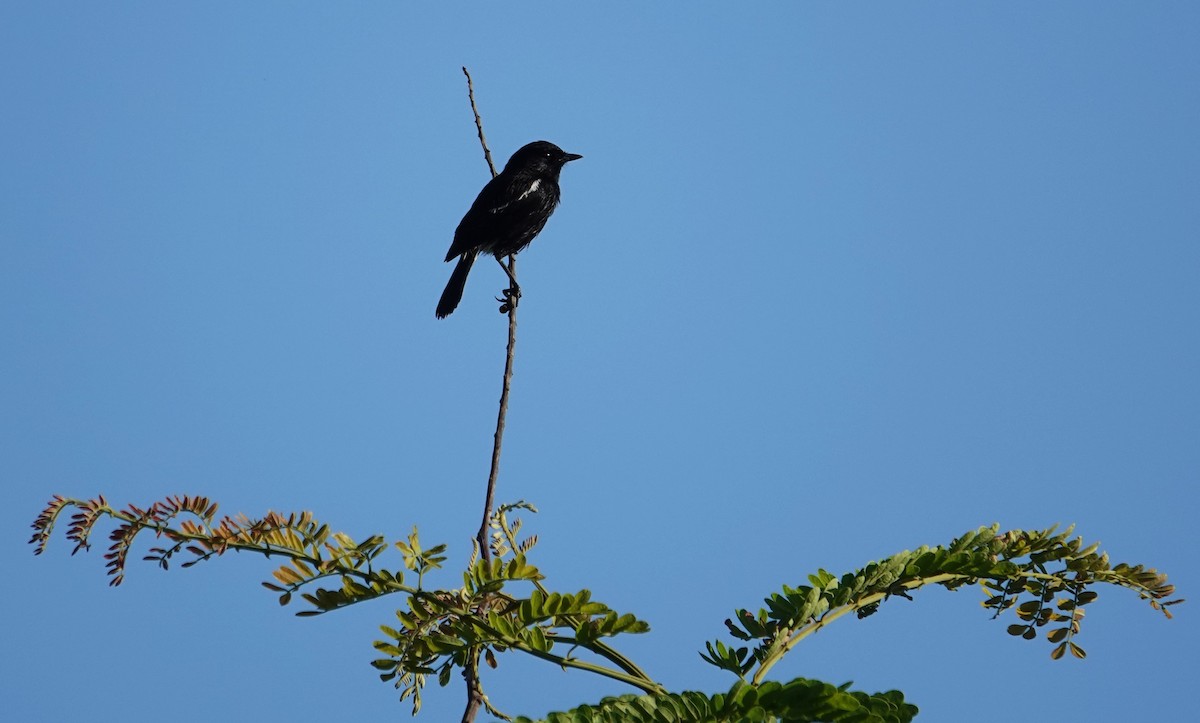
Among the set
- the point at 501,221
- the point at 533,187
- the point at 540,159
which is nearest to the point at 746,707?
the point at 501,221

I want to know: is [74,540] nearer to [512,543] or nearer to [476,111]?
[512,543]

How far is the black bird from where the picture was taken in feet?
27.5

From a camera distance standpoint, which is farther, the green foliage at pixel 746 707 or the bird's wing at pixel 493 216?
the bird's wing at pixel 493 216

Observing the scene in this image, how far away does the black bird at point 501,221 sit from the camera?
27.5 feet

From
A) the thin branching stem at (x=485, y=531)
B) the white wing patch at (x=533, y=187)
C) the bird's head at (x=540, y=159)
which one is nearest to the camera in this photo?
the thin branching stem at (x=485, y=531)

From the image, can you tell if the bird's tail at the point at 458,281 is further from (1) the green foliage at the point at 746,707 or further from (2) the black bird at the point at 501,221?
(1) the green foliage at the point at 746,707

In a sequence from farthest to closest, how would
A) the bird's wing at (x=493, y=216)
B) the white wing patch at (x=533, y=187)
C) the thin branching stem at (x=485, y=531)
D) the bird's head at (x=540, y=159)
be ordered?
the bird's head at (x=540, y=159) → the white wing patch at (x=533, y=187) → the bird's wing at (x=493, y=216) → the thin branching stem at (x=485, y=531)

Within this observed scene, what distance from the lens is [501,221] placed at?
8352mm

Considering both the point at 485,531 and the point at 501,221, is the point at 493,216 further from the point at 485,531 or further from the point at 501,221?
the point at 485,531

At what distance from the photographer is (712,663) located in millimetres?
2361

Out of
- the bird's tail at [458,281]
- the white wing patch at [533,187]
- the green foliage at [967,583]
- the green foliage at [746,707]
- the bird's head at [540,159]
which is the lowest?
the green foliage at [746,707]

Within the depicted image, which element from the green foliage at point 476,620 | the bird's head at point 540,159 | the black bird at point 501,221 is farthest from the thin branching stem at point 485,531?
the bird's head at point 540,159

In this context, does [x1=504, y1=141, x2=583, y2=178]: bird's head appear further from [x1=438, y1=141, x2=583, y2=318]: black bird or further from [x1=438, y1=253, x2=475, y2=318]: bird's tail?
[x1=438, y1=253, x2=475, y2=318]: bird's tail

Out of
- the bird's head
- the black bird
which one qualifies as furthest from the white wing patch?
the bird's head
